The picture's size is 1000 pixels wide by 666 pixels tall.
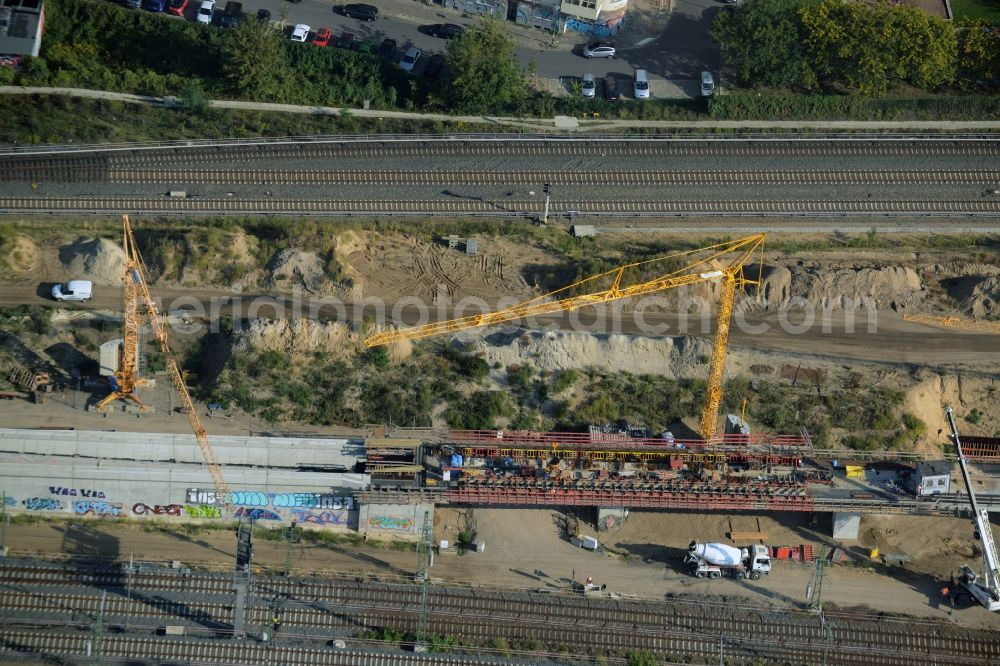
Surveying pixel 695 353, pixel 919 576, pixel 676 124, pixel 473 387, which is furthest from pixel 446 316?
pixel 919 576

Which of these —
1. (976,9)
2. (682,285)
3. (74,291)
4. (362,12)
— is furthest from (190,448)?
(976,9)

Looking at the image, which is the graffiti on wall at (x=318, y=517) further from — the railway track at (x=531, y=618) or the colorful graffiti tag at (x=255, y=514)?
the railway track at (x=531, y=618)

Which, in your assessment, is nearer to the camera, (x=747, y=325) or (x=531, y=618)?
(x=531, y=618)

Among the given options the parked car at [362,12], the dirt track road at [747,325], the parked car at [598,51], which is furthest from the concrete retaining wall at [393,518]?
the parked car at [362,12]

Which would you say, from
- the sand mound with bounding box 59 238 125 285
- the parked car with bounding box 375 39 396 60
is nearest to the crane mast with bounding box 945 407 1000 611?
the parked car with bounding box 375 39 396 60

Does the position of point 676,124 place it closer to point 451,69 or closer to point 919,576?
point 451,69

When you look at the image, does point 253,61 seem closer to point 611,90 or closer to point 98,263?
point 98,263

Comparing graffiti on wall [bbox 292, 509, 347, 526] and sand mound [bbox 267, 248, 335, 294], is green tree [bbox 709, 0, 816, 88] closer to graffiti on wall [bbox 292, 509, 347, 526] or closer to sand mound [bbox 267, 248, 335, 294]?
sand mound [bbox 267, 248, 335, 294]
